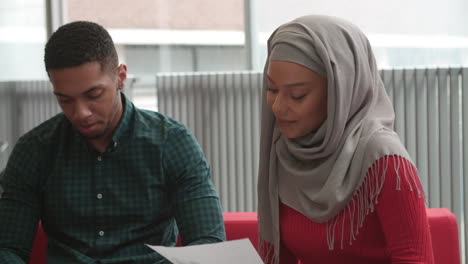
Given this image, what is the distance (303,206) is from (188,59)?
94.5 inches

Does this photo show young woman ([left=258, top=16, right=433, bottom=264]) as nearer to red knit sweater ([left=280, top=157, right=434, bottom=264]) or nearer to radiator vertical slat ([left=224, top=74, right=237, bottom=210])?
red knit sweater ([left=280, top=157, right=434, bottom=264])

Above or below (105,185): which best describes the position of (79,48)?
above

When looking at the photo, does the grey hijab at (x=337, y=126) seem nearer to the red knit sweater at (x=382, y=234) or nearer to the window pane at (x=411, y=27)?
the red knit sweater at (x=382, y=234)

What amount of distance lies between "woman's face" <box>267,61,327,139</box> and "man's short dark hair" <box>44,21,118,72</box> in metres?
0.49

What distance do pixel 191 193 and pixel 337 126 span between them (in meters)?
0.51

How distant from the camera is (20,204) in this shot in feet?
5.53

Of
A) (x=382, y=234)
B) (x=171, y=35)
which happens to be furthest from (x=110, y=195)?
(x=171, y=35)

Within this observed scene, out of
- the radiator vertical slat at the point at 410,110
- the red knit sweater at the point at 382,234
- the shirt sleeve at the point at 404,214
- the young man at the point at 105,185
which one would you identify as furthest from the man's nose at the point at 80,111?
the radiator vertical slat at the point at 410,110

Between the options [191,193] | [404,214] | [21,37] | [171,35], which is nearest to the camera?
[404,214]

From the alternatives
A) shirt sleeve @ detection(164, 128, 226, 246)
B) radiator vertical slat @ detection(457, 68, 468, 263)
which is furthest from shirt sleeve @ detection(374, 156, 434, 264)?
radiator vertical slat @ detection(457, 68, 468, 263)

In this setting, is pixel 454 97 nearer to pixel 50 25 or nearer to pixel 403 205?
pixel 403 205

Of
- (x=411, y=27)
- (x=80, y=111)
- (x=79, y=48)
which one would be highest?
(x=411, y=27)

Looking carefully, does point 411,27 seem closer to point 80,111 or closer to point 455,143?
point 455,143

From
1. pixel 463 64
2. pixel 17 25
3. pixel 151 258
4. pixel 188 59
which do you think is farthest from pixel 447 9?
pixel 17 25
